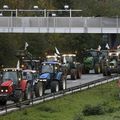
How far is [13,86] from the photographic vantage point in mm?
30188

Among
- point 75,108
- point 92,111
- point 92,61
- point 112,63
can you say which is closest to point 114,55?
point 112,63

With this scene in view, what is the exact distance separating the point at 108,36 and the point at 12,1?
130 feet

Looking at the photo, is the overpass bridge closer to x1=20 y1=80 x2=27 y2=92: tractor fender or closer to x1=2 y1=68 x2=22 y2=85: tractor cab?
x1=20 y1=80 x2=27 y2=92: tractor fender

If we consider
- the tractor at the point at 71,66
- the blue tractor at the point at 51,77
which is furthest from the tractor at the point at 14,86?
the tractor at the point at 71,66

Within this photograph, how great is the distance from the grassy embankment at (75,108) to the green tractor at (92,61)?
19511 millimetres

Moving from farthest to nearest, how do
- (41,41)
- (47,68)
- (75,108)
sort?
1. (41,41)
2. (47,68)
3. (75,108)

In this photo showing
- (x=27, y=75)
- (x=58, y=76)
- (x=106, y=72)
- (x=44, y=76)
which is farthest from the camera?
(x=106, y=72)

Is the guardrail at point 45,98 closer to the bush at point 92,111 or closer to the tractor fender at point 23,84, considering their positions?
the tractor fender at point 23,84

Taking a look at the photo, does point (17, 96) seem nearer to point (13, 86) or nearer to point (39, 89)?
point (13, 86)

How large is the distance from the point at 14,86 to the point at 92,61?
32.2 m

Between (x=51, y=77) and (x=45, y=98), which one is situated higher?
(x=51, y=77)

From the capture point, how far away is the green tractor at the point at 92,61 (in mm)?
61812

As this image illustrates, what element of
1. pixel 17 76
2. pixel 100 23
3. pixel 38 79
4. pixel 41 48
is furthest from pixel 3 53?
pixel 17 76

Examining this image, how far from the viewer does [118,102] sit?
1422 inches
